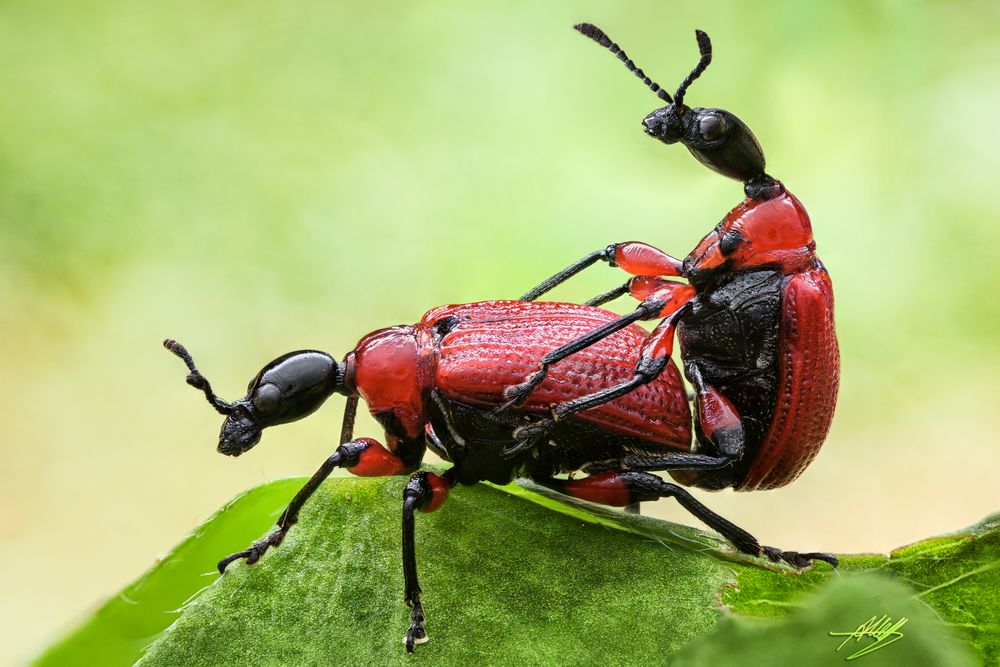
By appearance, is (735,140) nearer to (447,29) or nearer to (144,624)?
(144,624)

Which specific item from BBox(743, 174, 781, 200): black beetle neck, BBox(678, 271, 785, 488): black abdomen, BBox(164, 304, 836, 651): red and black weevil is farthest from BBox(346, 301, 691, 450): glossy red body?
BBox(743, 174, 781, 200): black beetle neck

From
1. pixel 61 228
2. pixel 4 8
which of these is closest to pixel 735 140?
pixel 61 228

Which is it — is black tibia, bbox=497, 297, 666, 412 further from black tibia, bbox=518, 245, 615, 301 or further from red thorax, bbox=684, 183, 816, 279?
black tibia, bbox=518, 245, 615, 301

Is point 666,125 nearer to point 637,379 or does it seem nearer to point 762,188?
point 762,188

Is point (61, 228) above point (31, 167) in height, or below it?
below
